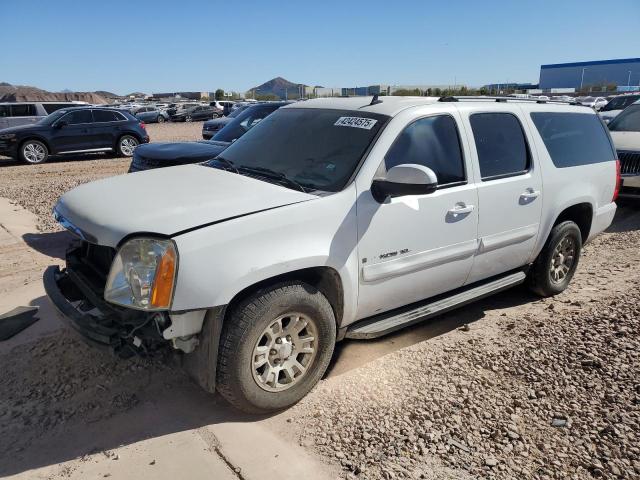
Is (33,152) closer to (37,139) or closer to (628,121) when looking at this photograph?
(37,139)

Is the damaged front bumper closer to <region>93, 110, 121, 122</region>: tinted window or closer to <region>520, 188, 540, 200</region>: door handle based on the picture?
<region>520, 188, 540, 200</region>: door handle

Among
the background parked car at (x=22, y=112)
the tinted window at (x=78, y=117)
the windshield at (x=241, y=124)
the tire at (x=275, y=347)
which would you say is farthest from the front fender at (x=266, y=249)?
the background parked car at (x=22, y=112)

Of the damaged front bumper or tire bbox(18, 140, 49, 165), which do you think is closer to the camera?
the damaged front bumper

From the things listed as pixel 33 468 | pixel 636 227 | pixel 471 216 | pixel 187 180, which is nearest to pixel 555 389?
pixel 471 216

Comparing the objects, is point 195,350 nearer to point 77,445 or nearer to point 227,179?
point 77,445

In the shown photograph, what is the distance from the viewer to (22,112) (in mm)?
17516

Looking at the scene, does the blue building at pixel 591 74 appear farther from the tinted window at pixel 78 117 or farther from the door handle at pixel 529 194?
the door handle at pixel 529 194

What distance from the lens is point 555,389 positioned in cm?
350

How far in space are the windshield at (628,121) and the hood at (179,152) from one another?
24.0 ft

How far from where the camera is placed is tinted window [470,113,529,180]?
4.11 m

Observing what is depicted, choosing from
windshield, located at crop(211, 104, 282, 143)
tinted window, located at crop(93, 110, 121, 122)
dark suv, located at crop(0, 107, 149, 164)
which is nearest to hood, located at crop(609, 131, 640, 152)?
windshield, located at crop(211, 104, 282, 143)

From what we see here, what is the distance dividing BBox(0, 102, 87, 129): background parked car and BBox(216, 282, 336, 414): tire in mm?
16606

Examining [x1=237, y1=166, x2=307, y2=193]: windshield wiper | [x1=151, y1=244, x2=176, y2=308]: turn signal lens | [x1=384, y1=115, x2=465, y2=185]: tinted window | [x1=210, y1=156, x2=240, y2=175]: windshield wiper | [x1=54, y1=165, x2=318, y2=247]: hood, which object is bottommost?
[x1=151, y1=244, x2=176, y2=308]: turn signal lens

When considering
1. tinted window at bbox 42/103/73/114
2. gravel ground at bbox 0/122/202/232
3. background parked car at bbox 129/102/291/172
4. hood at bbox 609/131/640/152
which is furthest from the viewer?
tinted window at bbox 42/103/73/114
